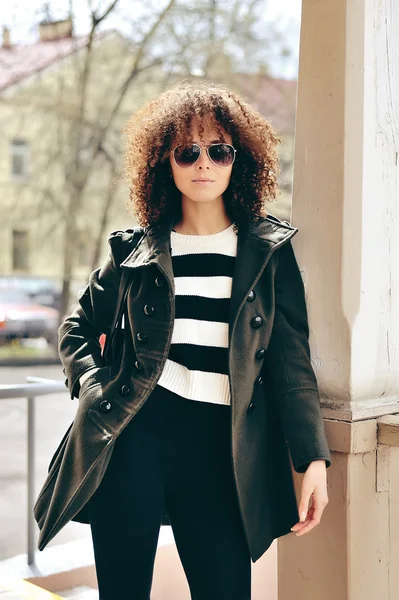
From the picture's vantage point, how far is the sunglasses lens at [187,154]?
5.69 feet

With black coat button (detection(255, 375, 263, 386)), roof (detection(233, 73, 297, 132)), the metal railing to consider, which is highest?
roof (detection(233, 73, 297, 132))

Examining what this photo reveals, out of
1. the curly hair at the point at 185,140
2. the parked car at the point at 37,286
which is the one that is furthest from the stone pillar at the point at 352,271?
the parked car at the point at 37,286

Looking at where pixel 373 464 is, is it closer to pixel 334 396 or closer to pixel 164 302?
pixel 334 396

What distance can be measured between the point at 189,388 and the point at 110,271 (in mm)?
405

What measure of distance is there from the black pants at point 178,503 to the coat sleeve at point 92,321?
0.25m

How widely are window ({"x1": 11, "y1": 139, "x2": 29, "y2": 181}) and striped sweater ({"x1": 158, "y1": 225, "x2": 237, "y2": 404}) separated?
1294 cm

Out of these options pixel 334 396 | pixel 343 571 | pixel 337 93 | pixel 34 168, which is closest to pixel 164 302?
pixel 334 396

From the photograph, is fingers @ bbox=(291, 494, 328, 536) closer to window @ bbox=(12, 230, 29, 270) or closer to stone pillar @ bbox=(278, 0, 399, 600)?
stone pillar @ bbox=(278, 0, 399, 600)

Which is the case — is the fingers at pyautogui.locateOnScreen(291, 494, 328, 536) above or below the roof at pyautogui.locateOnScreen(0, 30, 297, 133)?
below

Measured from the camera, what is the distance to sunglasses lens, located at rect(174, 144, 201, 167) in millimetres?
1733

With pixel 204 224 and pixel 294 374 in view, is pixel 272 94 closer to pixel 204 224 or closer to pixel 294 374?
pixel 204 224

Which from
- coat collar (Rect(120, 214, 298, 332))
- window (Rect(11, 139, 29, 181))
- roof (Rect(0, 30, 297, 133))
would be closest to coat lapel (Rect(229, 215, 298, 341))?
coat collar (Rect(120, 214, 298, 332))

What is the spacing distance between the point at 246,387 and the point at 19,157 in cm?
1326

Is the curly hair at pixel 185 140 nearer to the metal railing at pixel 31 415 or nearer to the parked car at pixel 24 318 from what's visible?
the metal railing at pixel 31 415
